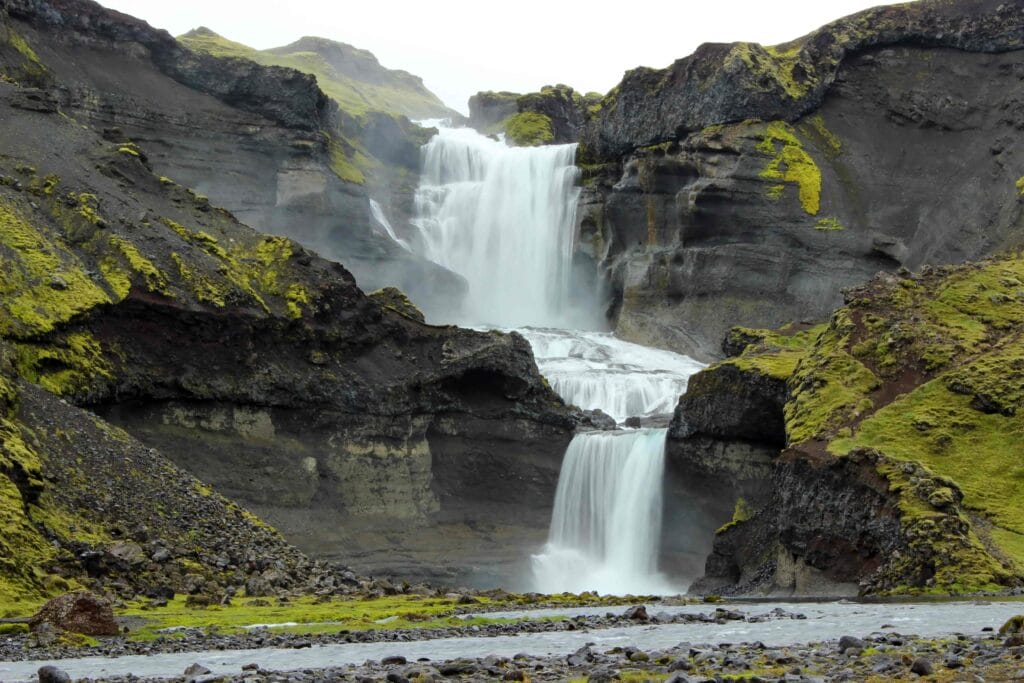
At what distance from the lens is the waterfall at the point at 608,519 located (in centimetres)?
6209

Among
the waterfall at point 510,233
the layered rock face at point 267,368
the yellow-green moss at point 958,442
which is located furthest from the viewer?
the waterfall at point 510,233

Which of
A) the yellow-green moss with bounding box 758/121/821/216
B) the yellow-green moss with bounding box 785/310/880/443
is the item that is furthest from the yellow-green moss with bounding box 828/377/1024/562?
the yellow-green moss with bounding box 758/121/821/216

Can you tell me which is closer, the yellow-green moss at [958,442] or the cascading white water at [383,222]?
the yellow-green moss at [958,442]

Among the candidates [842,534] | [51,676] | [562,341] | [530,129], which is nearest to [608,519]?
[842,534]

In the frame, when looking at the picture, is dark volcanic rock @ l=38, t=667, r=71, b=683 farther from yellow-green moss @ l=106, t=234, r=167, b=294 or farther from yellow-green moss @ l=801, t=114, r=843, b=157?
yellow-green moss @ l=801, t=114, r=843, b=157

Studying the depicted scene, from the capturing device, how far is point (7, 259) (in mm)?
53219

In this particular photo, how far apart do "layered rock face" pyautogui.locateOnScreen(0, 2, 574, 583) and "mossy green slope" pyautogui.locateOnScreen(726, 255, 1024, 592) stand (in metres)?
15.8


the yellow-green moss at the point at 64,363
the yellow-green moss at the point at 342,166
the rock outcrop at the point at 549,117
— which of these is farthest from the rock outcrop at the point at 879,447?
the rock outcrop at the point at 549,117

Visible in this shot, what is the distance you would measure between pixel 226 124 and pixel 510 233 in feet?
93.9

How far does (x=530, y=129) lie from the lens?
478 feet

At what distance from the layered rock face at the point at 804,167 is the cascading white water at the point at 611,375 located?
8138 millimetres

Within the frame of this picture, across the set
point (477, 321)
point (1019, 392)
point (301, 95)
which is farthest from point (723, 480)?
point (301, 95)

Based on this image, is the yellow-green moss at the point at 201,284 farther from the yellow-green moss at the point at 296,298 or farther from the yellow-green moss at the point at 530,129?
the yellow-green moss at the point at 530,129

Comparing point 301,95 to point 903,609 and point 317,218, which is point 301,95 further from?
point 903,609
